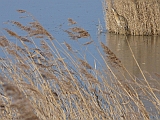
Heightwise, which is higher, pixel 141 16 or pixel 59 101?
pixel 59 101

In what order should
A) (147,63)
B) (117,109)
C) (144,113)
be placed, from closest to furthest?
(144,113)
(117,109)
(147,63)

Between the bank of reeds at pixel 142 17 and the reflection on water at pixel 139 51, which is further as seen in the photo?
the bank of reeds at pixel 142 17

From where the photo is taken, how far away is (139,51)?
9.29m

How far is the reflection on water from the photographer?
763cm

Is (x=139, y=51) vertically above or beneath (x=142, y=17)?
beneath

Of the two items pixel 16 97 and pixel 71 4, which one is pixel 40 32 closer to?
pixel 16 97

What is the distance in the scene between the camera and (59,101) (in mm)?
Answer: 3219

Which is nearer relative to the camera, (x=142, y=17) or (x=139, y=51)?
(x=139, y=51)

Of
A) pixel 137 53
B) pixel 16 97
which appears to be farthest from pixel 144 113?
pixel 137 53

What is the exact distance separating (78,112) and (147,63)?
16.2 ft

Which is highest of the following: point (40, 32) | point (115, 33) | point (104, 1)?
point (40, 32)

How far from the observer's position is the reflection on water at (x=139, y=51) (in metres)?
A: 7.63

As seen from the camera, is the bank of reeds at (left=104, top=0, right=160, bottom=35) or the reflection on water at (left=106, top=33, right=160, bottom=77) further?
the bank of reeds at (left=104, top=0, right=160, bottom=35)

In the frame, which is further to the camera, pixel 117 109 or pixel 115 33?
pixel 115 33
